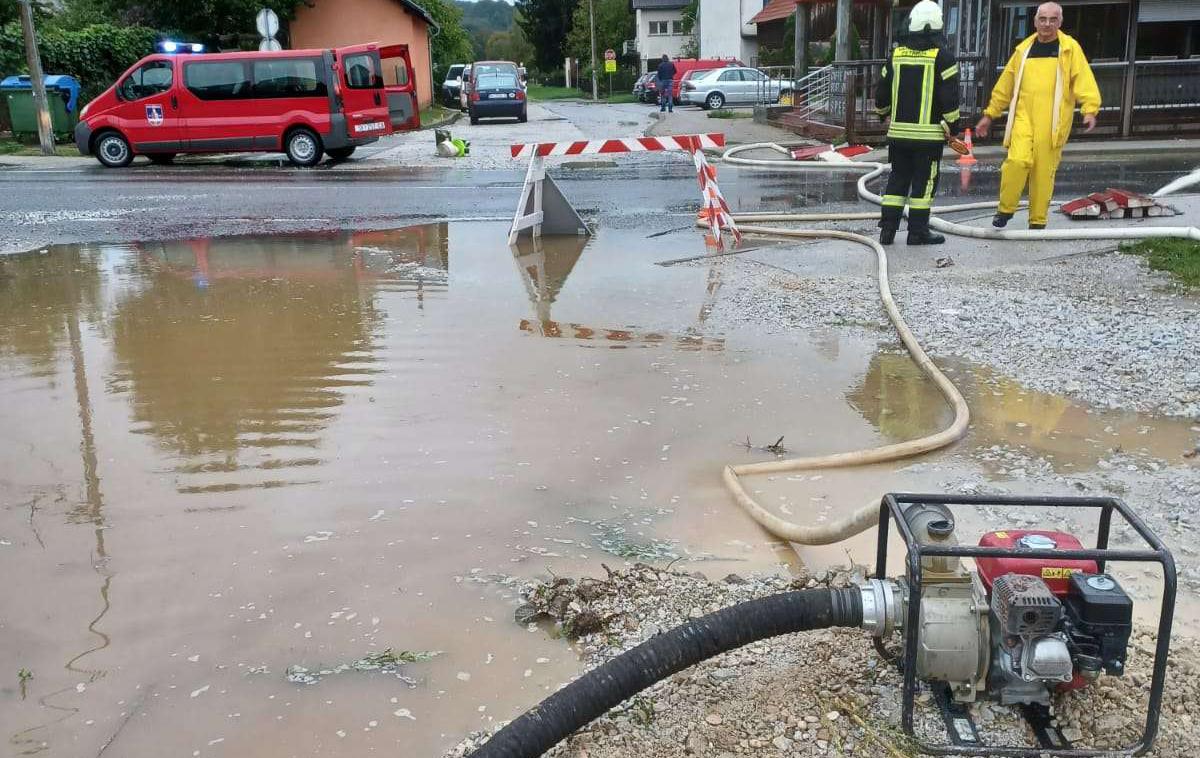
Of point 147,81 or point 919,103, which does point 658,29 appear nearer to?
point 147,81

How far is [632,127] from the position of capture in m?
28.8

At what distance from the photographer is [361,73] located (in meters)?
19.8

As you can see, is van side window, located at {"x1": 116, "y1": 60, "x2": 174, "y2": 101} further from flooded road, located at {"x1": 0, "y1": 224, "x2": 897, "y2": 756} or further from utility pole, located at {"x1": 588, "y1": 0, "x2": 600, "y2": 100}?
utility pole, located at {"x1": 588, "y1": 0, "x2": 600, "y2": 100}

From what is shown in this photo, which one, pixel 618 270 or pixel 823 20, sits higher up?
pixel 823 20

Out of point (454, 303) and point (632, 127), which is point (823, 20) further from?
point (454, 303)

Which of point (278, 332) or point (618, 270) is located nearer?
point (278, 332)

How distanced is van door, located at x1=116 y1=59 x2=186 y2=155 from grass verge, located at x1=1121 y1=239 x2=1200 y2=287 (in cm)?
1621

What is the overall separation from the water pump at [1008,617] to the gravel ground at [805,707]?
0.09 meters

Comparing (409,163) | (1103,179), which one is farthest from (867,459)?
(409,163)

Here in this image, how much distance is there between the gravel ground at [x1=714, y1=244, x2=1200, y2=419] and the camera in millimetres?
5758

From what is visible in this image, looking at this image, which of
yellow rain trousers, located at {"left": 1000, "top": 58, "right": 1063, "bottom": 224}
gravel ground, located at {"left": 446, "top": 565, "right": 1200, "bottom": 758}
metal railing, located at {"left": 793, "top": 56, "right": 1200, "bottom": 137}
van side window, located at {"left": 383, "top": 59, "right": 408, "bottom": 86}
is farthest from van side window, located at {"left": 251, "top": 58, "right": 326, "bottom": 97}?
gravel ground, located at {"left": 446, "top": 565, "right": 1200, "bottom": 758}

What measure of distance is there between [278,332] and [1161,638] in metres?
5.98

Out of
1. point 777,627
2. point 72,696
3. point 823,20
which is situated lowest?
point 72,696

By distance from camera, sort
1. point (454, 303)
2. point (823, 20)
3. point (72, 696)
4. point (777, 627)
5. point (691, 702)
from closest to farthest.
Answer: point (777, 627)
point (691, 702)
point (72, 696)
point (454, 303)
point (823, 20)
